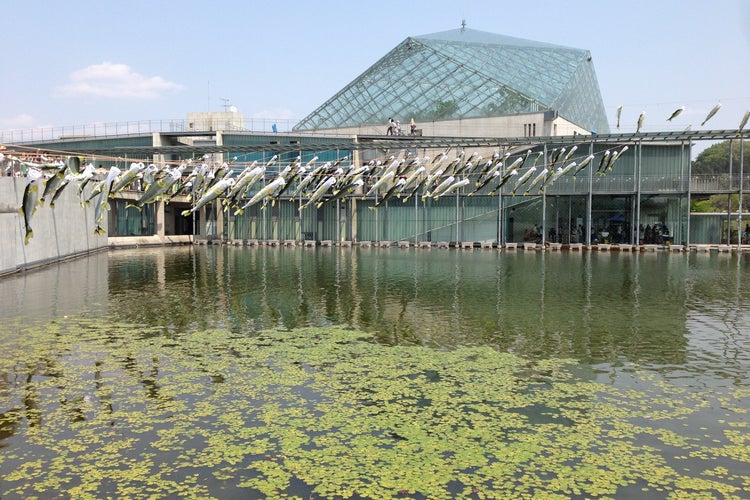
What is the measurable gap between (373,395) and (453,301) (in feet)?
40.2

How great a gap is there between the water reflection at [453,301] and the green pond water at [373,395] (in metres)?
0.15

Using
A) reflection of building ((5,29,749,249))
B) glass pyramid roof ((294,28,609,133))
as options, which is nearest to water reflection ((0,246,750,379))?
reflection of building ((5,29,749,249))

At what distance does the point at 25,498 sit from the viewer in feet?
27.0

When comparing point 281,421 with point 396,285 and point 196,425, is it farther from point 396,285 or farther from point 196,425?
point 396,285

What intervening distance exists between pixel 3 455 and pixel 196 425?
282 centimetres

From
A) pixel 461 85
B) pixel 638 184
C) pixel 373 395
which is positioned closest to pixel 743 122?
pixel 638 184

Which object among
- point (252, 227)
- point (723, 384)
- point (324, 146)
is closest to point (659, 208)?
point (324, 146)

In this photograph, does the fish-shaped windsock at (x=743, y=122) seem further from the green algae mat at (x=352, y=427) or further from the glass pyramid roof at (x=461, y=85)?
the green algae mat at (x=352, y=427)

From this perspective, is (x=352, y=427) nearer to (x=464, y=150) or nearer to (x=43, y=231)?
(x=43, y=231)

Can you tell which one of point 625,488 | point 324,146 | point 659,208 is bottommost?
point 625,488

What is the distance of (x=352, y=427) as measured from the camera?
1077 centimetres

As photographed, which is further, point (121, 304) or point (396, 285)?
point (396, 285)

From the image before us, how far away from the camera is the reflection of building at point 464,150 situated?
58.0m

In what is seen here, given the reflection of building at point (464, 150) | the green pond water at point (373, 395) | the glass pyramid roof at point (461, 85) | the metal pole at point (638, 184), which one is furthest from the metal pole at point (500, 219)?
the green pond water at point (373, 395)
